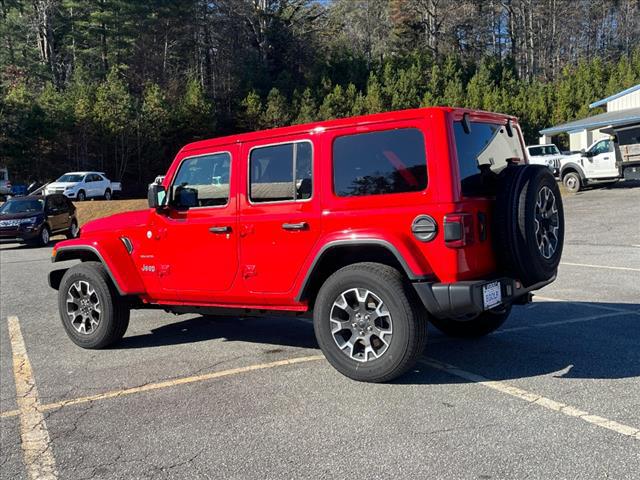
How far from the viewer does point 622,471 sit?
3.16m

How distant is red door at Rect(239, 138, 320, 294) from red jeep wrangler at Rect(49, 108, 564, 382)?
0.04 ft

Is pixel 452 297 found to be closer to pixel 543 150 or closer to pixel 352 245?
pixel 352 245

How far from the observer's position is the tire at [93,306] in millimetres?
5961

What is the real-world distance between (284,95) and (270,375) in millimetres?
50911

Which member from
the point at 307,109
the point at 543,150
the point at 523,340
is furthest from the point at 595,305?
the point at 307,109

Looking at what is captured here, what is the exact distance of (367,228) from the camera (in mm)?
4520

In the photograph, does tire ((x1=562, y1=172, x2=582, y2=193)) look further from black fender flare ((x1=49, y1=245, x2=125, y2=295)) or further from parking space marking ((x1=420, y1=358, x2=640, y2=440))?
black fender flare ((x1=49, y1=245, x2=125, y2=295))

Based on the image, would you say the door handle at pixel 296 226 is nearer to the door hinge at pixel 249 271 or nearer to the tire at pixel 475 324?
the door hinge at pixel 249 271

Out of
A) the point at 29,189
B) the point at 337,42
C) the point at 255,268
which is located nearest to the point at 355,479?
the point at 255,268

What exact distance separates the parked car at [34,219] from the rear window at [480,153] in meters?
16.2

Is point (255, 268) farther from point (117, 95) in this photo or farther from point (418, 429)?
point (117, 95)

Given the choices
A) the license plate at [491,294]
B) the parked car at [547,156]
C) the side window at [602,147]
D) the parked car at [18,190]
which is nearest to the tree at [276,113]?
the parked car at [18,190]

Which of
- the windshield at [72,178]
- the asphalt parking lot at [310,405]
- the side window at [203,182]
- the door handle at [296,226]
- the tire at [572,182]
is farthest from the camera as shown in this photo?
the windshield at [72,178]

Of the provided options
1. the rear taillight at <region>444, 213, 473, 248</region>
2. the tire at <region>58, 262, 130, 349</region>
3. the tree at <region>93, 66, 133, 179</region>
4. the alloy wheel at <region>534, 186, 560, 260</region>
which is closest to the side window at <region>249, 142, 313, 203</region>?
the rear taillight at <region>444, 213, 473, 248</region>
